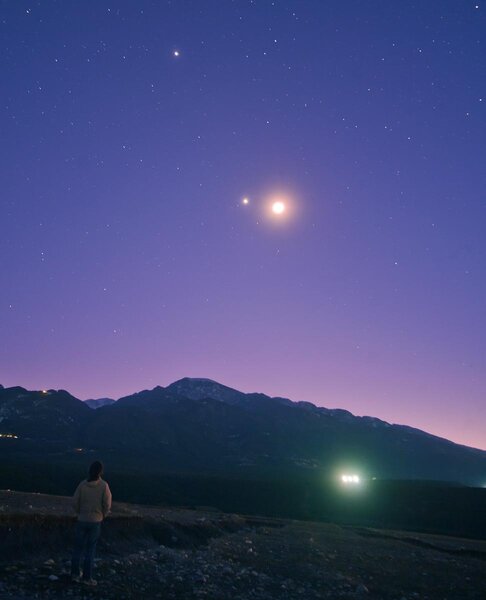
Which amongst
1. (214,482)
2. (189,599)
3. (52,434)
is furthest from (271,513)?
(52,434)

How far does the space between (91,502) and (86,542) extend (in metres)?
1.11

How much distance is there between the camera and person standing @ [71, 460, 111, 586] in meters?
11.1

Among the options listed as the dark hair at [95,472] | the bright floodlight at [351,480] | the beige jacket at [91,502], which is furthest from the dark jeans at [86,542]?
the bright floodlight at [351,480]

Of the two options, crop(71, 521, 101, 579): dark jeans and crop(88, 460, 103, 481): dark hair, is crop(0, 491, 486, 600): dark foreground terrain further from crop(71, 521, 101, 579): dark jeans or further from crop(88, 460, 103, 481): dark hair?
crop(88, 460, 103, 481): dark hair

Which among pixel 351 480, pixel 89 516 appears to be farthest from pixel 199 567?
pixel 351 480

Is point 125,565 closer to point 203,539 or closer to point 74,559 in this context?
point 74,559

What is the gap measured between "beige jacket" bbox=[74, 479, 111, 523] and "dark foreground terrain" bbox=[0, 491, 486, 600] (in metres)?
1.57

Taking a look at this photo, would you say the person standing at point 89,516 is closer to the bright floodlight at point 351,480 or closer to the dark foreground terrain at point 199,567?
the dark foreground terrain at point 199,567

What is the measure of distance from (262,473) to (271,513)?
316 ft

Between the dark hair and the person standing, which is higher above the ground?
the dark hair

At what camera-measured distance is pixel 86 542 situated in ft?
37.1

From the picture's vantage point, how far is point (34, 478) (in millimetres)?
75375

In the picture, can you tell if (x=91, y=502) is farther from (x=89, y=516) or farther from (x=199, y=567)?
(x=199, y=567)

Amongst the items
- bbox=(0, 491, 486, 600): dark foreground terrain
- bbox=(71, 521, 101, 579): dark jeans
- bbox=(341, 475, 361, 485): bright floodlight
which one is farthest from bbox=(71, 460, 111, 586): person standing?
bbox=(341, 475, 361, 485): bright floodlight
